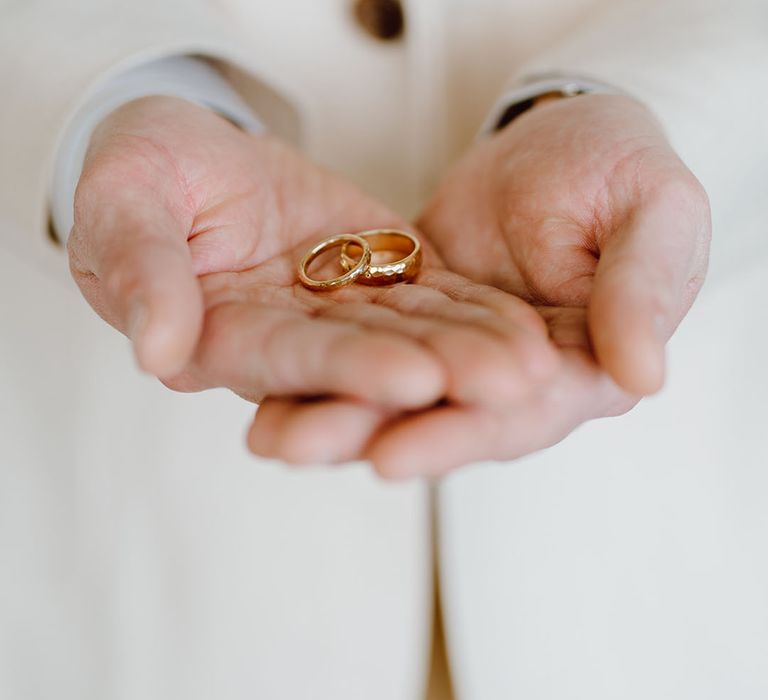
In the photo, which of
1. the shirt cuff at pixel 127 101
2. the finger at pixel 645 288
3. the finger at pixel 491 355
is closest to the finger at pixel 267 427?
the finger at pixel 491 355

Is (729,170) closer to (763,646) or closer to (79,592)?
(763,646)

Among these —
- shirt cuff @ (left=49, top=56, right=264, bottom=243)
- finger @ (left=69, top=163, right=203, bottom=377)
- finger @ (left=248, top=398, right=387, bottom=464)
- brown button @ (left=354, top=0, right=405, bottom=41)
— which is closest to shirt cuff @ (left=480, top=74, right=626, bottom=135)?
brown button @ (left=354, top=0, right=405, bottom=41)

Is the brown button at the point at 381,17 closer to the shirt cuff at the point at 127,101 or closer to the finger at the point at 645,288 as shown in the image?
the shirt cuff at the point at 127,101

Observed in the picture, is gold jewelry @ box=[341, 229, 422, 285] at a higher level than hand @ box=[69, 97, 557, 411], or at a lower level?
lower

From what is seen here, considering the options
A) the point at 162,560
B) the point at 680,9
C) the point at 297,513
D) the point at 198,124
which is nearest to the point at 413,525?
the point at 297,513

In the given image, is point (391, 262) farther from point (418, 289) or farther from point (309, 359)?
point (309, 359)

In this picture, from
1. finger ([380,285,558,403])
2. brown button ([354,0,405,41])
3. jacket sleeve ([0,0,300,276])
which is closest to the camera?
finger ([380,285,558,403])

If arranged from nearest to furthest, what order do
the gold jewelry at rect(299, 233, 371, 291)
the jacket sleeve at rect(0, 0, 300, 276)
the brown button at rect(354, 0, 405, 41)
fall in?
the gold jewelry at rect(299, 233, 371, 291), the jacket sleeve at rect(0, 0, 300, 276), the brown button at rect(354, 0, 405, 41)

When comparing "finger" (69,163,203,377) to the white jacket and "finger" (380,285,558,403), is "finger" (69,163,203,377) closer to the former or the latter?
"finger" (380,285,558,403)
